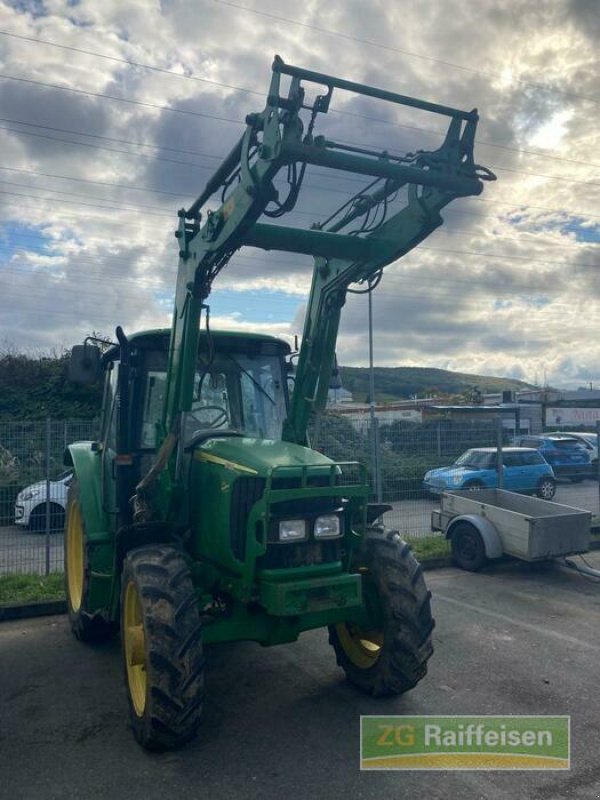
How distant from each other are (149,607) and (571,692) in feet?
10.8

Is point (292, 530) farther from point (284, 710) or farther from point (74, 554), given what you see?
point (74, 554)

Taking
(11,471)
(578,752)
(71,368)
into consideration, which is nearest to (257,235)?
(71,368)

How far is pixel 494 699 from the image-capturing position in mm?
4996

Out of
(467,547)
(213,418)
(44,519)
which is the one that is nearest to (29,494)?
(44,519)

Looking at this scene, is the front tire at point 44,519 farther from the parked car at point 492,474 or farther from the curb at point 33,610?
the parked car at point 492,474

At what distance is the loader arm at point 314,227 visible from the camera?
408 centimetres

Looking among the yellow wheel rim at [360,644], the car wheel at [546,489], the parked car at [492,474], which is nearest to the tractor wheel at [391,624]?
the yellow wheel rim at [360,644]

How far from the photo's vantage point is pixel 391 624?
4727 mm

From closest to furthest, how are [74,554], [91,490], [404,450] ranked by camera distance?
[91,490] < [74,554] < [404,450]

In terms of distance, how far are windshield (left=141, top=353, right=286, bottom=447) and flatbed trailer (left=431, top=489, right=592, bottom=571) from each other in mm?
4474

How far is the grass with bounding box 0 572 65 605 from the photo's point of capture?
24.4 ft

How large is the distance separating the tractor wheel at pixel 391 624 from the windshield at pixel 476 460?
701cm

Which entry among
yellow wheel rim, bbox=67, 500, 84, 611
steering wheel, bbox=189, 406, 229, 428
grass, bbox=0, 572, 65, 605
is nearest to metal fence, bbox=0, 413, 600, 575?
grass, bbox=0, 572, 65, 605

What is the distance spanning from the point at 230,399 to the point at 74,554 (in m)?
2.71
